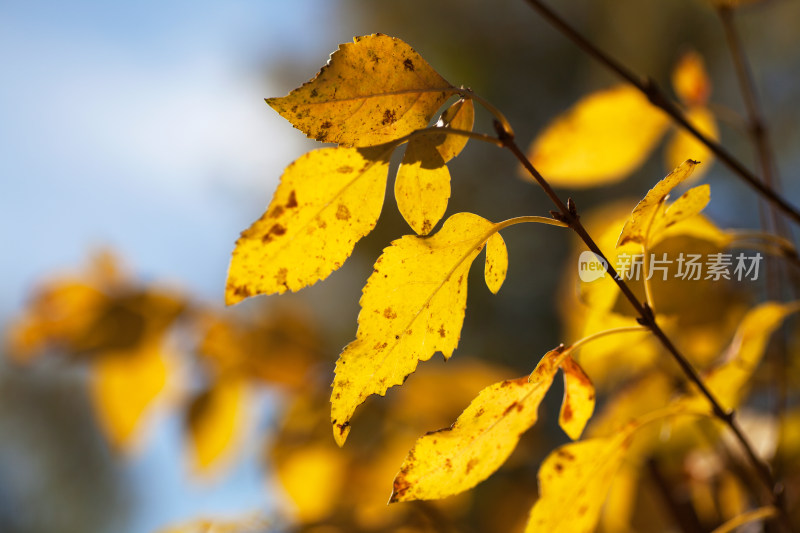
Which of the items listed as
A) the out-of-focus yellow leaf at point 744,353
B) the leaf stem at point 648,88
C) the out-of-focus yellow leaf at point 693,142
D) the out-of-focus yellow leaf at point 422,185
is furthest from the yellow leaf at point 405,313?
the out-of-focus yellow leaf at point 693,142

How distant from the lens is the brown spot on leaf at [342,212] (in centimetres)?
24

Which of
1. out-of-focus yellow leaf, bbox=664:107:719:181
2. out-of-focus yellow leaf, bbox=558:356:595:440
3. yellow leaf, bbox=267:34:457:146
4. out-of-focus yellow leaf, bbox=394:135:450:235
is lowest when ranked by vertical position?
out-of-focus yellow leaf, bbox=664:107:719:181

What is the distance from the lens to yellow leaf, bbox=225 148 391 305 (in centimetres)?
23

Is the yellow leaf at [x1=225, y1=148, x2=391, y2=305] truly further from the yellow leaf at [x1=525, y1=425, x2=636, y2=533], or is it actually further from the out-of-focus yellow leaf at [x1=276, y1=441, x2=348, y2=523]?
the out-of-focus yellow leaf at [x1=276, y1=441, x2=348, y2=523]

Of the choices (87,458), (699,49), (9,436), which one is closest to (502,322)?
(699,49)

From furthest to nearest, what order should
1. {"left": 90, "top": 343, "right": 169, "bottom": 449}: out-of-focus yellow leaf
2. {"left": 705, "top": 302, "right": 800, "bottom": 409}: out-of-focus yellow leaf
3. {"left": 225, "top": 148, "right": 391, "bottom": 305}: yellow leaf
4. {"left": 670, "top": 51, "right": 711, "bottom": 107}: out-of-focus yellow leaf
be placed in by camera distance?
{"left": 90, "top": 343, "right": 169, "bottom": 449}: out-of-focus yellow leaf → {"left": 670, "top": 51, "right": 711, "bottom": 107}: out-of-focus yellow leaf → {"left": 705, "top": 302, "right": 800, "bottom": 409}: out-of-focus yellow leaf → {"left": 225, "top": 148, "right": 391, "bottom": 305}: yellow leaf

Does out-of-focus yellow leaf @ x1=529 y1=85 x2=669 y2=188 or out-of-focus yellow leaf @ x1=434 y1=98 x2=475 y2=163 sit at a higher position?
out-of-focus yellow leaf @ x1=434 y1=98 x2=475 y2=163

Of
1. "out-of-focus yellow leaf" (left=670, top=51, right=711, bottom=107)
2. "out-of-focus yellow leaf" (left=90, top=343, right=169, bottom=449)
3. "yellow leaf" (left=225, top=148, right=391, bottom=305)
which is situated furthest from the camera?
Result: "out-of-focus yellow leaf" (left=90, top=343, right=169, bottom=449)

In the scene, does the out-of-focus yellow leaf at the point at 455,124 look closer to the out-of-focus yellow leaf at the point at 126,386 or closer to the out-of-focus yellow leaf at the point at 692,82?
the out-of-focus yellow leaf at the point at 692,82

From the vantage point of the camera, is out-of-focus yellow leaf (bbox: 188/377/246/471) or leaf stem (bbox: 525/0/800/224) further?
out-of-focus yellow leaf (bbox: 188/377/246/471)

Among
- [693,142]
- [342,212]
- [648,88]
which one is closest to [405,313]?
[342,212]

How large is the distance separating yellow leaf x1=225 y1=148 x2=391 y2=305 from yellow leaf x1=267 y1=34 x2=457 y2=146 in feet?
0.03

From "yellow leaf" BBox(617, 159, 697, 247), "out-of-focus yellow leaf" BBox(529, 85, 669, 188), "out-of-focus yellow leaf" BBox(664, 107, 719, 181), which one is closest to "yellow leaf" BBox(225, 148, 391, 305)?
"yellow leaf" BBox(617, 159, 697, 247)

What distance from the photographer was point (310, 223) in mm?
240
